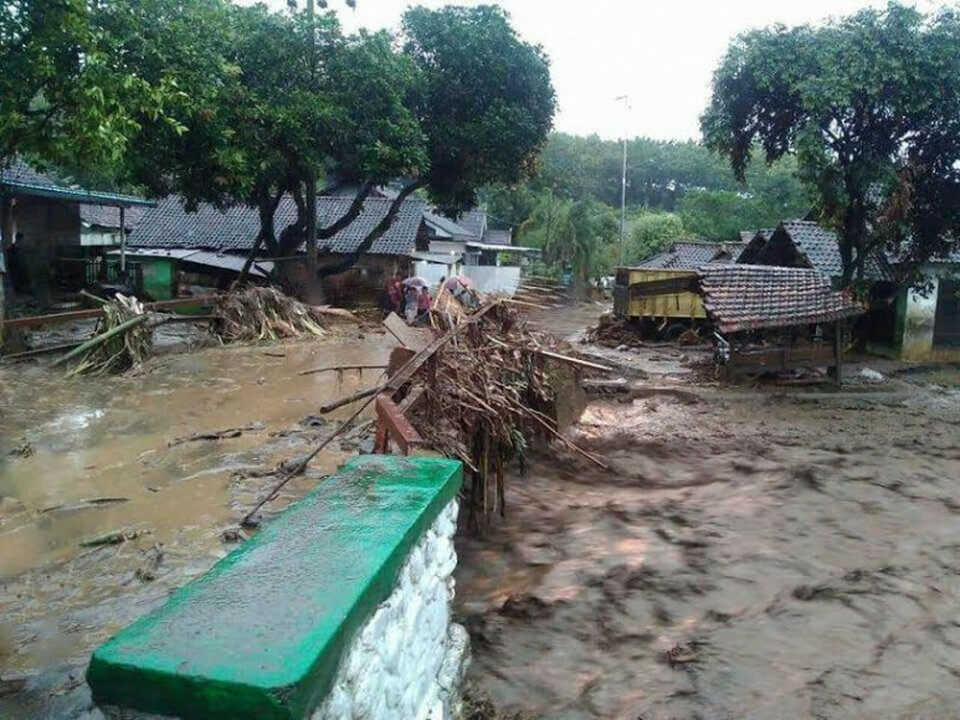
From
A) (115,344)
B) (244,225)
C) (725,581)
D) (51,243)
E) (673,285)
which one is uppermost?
(244,225)

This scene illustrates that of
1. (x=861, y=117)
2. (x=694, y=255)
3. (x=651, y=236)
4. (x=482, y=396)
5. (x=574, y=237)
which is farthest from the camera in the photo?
(x=651, y=236)

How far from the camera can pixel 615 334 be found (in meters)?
20.9

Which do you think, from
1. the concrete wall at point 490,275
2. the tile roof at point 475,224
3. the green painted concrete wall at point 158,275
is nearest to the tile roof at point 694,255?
the concrete wall at point 490,275

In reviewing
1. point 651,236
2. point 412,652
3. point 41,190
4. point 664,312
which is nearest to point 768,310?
point 664,312

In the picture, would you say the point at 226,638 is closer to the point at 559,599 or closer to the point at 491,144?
the point at 559,599

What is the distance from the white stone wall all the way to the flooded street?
1594 millimetres

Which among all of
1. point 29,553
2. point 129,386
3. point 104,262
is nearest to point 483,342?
point 29,553

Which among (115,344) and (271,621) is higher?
(271,621)

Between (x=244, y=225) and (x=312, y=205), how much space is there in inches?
287

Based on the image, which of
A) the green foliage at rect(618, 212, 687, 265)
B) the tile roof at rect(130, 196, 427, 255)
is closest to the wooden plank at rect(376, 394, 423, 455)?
the tile roof at rect(130, 196, 427, 255)

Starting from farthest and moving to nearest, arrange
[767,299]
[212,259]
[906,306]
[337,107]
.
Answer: [212,259] < [906,306] < [337,107] < [767,299]

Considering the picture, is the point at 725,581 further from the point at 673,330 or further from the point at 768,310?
the point at 673,330

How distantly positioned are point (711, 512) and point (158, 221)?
76.8ft

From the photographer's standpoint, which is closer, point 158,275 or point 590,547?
point 590,547
